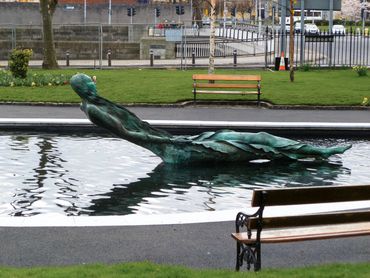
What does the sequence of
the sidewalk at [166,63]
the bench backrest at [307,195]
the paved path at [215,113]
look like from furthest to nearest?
the sidewalk at [166,63] → the paved path at [215,113] → the bench backrest at [307,195]

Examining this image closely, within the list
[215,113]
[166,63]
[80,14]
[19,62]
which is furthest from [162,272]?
[80,14]

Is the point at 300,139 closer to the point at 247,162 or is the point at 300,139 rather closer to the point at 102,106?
the point at 247,162

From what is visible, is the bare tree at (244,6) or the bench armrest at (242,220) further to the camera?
the bare tree at (244,6)

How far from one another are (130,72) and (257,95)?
10327mm

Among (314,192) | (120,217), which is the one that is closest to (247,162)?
(120,217)

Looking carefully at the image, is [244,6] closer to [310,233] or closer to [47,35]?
[47,35]

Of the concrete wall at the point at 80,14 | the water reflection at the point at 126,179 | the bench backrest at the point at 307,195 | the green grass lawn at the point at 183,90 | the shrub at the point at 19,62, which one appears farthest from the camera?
the concrete wall at the point at 80,14

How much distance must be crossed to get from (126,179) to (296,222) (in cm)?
590

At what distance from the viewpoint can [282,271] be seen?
7.14m

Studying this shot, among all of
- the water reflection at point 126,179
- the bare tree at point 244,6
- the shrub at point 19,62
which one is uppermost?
the bare tree at point 244,6

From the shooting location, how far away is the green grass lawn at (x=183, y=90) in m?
22.4

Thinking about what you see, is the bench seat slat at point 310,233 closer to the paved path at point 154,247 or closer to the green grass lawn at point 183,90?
the paved path at point 154,247

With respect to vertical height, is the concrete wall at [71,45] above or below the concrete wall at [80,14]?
below

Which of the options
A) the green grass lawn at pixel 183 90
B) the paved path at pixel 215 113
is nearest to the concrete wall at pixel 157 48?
the green grass lawn at pixel 183 90
